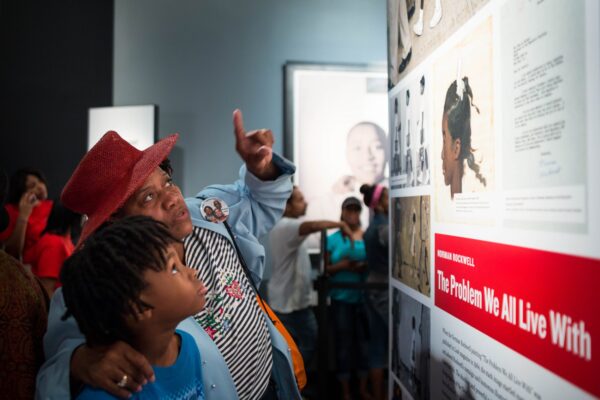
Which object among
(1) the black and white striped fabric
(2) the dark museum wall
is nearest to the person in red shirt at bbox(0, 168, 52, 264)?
(2) the dark museum wall

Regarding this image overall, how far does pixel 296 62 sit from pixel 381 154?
3.16 feet

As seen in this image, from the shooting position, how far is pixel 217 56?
10.7 feet

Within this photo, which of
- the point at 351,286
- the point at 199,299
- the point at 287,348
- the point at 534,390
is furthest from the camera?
the point at 351,286

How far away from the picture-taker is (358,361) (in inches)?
122

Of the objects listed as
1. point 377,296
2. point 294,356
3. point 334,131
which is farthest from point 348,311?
point 294,356

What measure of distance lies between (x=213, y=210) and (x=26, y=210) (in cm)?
190

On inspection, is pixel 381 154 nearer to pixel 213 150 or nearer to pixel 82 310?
pixel 213 150

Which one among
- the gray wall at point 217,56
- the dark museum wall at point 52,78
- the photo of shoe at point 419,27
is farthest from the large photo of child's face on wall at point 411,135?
the dark museum wall at point 52,78

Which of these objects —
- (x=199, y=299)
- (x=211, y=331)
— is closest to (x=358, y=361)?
(x=211, y=331)

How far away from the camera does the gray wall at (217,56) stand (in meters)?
3.19

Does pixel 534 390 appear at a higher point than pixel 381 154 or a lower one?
lower

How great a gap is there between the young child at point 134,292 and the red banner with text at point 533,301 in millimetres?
587

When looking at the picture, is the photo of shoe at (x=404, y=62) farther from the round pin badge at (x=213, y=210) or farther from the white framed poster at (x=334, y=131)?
the white framed poster at (x=334, y=131)

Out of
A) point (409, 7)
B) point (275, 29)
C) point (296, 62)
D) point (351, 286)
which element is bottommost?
point (351, 286)
